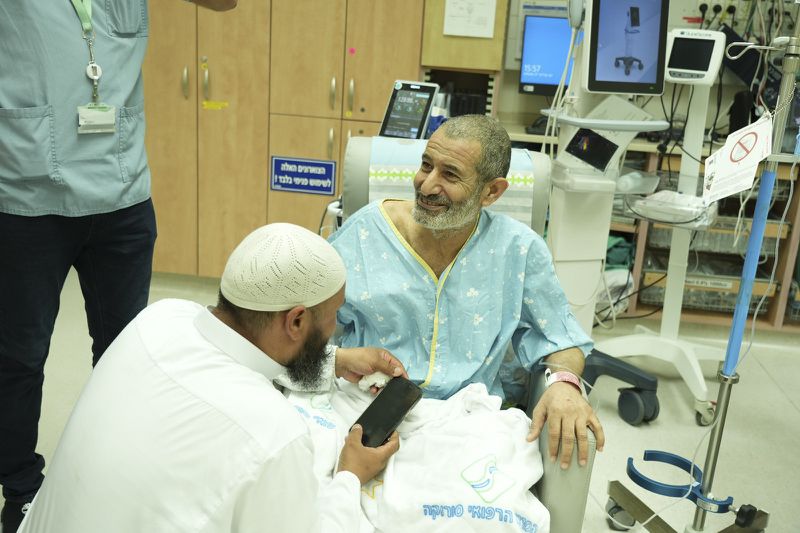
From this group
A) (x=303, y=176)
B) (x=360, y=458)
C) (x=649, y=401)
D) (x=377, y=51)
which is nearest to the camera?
(x=360, y=458)

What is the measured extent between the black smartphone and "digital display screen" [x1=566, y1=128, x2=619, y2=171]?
1.27 m

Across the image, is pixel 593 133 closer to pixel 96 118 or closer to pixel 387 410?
pixel 387 410

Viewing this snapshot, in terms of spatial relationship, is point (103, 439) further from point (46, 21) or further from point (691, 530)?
point (691, 530)

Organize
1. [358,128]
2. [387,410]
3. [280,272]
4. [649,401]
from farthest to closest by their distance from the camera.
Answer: [358,128] → [649,401] → [387,410] → [280,272]

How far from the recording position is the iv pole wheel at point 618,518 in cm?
221

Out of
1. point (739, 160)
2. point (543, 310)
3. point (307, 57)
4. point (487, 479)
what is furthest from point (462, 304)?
point (307, 57)

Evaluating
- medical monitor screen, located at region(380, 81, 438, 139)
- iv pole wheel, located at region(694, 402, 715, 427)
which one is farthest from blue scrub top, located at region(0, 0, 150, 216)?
iv pole wheel, located at region(694, 402, 715, 427)

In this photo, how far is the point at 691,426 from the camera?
113 inches

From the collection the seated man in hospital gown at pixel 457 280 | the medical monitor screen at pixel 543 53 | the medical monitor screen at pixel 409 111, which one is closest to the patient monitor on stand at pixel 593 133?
the medical monitor screen at pixel 409 111

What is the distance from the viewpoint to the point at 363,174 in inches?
79.0

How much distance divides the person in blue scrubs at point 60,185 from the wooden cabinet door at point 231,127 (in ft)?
5.63

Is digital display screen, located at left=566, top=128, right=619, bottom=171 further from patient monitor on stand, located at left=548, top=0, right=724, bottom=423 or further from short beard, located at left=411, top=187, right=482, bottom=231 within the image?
short beard, located at left=411, top=187, right=482, bottom=231

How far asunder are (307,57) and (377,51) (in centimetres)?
33

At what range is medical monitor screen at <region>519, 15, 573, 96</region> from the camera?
3.74 m
